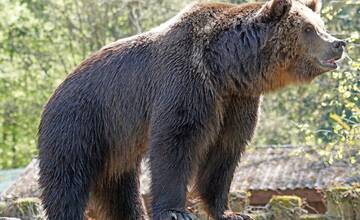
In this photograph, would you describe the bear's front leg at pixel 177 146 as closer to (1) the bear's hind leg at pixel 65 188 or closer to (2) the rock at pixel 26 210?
(1) the bear's hind leg at pixel 65 188

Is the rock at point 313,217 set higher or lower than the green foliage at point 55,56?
higher

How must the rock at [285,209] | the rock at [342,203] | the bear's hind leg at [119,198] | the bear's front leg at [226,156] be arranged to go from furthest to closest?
1. the rock at [285,209]
2. the rock at [342,203]
3. the bear's hind leg at [119,198]
4. the bear's front leg at [226,156]

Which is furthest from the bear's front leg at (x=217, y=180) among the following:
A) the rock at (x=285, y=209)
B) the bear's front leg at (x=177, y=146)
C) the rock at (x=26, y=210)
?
the rock at (x=26, y=210)

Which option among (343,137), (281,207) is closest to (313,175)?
(343,137)

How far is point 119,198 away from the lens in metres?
7.04

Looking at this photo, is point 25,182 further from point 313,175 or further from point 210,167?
point 210,167

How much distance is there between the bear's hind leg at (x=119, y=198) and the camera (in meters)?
6.96

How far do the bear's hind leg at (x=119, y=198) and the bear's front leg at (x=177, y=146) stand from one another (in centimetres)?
84

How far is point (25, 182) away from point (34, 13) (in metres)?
9.58

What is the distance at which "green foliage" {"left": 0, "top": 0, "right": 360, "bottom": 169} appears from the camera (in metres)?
22.6

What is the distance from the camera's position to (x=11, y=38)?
2747cm

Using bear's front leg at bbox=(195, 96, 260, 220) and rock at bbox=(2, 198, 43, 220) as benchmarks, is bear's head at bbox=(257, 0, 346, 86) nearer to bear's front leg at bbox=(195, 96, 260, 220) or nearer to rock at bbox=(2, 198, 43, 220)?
bear's front leg at bbox=(195, 96, 260, 220)

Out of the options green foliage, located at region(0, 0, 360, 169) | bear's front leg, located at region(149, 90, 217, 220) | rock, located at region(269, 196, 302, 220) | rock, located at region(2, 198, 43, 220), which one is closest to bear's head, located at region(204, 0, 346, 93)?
bear's front leg, located at region(149, 90, 217, 220)

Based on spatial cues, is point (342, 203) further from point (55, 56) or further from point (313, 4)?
point (55, 56)
